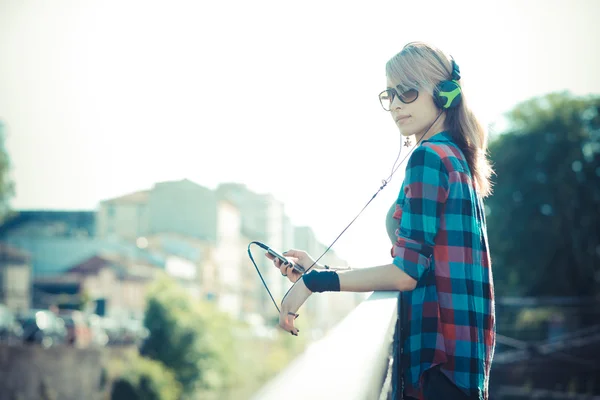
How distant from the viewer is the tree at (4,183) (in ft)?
149

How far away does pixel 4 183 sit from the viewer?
46.6 metres

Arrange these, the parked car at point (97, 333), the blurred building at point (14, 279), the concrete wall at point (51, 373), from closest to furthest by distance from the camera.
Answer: the concrete wall at point (51, 373)
the parked car at point (97, 333)
the blurred building at point (14, 279)

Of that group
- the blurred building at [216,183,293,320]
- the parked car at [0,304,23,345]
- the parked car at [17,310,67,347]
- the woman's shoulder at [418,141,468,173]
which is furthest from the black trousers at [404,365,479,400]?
the blurred building at [216,183,293,320]

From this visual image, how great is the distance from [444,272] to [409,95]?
1.51 feet

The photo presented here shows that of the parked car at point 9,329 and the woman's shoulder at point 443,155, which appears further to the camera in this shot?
the parked car at point 9,329

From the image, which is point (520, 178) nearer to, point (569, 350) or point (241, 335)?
point (569, 350)

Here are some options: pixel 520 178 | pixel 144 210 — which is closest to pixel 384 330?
pixel 520 178

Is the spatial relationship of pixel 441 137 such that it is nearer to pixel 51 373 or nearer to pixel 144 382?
pixel 51 373

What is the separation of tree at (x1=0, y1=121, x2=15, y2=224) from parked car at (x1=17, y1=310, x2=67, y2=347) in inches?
583

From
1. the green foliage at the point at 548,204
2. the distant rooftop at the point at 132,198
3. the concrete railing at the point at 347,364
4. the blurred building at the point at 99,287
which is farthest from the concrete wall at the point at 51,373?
the distant rooftop at the point at 132,198

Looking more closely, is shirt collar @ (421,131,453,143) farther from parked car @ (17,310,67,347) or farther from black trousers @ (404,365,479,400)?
parked car @ (17,310,67,347)

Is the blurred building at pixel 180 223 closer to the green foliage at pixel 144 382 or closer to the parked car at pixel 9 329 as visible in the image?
the green foliage at pixel 144 382

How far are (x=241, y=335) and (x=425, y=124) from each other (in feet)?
169

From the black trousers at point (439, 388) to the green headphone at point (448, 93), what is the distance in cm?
64
